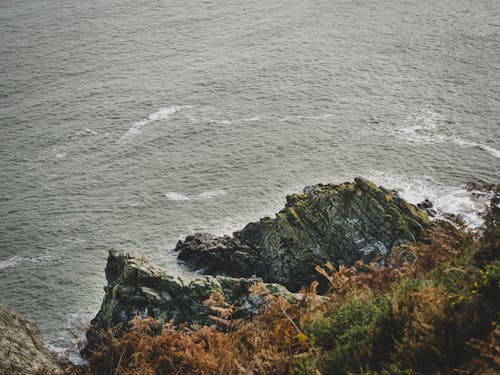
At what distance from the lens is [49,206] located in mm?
43625

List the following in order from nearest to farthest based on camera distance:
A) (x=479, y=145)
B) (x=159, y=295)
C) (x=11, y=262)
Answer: (x=159, y=295) → (x=11, y=262) → (x=479, y=145)

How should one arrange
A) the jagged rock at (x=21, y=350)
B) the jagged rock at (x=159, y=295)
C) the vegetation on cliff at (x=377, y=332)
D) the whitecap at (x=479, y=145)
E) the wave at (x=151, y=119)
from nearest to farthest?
the vegetation on cliff at (x=377, y=332) < the jagged rock at (x=21, y=350) < the jagged rock at (x=159, y=295) < the whitecap at (x=479, y=145) < the wave at (x=151, y=119)

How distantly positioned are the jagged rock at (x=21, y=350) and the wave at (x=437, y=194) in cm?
2998

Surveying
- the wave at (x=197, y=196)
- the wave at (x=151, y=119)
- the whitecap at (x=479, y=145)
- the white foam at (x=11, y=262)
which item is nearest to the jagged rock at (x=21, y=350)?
the white foam at (x=11, y=262)

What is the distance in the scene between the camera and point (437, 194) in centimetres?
4078

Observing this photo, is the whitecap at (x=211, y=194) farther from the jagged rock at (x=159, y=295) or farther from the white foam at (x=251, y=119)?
the jagged rock at (x=159, y=295)

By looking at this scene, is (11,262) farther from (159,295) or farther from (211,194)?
(159,295)

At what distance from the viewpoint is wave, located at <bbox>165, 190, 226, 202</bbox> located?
4369 cm

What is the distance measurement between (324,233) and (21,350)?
20590 mm

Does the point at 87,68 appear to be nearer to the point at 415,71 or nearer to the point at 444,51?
the point at 415,71

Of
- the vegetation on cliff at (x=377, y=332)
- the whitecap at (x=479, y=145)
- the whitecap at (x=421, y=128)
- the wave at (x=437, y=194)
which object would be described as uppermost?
the vegetation on cliff at (x=377, y=332)

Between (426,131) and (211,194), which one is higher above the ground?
(426,131)

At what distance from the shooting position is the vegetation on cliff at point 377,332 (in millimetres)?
7758

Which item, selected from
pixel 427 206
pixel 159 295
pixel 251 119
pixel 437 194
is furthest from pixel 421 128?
Result: pixel 159 295
